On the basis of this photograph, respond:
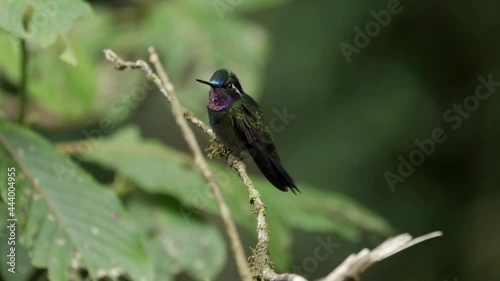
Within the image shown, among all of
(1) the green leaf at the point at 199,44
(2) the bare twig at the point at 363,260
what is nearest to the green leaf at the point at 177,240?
(1) the green leaf at the point at 199,44

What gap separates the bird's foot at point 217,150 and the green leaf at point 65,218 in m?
1.01

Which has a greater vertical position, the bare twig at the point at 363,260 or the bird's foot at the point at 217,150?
the bare twig at the point at 363,260

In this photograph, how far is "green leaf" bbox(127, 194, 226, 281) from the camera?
3.54 m

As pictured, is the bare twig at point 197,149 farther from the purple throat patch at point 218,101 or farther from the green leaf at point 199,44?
the green leaf at point 199,44

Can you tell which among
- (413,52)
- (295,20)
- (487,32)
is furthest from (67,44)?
(487,32)

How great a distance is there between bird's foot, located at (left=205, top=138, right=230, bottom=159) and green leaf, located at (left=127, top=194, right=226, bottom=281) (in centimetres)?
152

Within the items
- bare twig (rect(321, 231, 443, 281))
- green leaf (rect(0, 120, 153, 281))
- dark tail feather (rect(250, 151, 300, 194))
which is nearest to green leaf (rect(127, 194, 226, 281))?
green leaf (rect(0, 120, 153, 281))

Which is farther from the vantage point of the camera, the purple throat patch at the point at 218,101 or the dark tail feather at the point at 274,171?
the purple throat patch at the point at 218,101

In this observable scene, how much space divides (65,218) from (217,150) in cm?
112

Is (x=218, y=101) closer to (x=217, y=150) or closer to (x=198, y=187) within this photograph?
(x=217, y=150)

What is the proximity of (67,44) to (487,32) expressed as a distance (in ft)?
16.7

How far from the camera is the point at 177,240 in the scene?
3562 millimetres

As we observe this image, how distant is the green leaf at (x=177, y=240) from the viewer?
11.6ft

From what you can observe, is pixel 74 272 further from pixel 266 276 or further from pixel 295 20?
pixel 295 20
